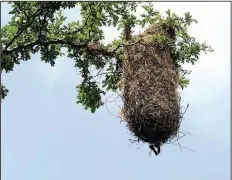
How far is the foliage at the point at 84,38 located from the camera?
6.03 meters

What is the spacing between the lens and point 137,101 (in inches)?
213

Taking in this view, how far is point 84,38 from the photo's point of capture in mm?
6465

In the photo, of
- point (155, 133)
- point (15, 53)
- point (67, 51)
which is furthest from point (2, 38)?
point (155, 133)

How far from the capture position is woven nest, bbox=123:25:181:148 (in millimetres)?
5289

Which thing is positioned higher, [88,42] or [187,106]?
[88,42]

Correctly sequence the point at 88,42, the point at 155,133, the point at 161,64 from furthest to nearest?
the point at 88,42, the point at 161,64, the point at 155,133

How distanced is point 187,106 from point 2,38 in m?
2.10

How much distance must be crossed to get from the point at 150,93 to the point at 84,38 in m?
1.40

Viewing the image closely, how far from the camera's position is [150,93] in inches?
214

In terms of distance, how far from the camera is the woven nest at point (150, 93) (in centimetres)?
529

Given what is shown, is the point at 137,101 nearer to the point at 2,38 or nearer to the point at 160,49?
the point at 160,49

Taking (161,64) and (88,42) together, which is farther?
(88,42)

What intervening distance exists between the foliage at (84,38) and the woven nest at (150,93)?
8.3 inches

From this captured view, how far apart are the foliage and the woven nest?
0.21 meters
